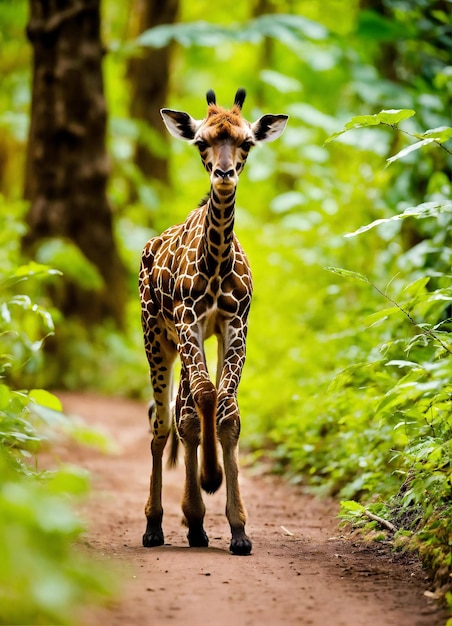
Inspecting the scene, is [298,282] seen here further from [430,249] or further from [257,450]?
[430,249]

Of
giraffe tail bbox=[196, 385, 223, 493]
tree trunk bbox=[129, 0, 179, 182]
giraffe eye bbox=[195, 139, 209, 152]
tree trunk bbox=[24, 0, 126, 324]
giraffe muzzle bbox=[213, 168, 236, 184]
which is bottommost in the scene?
giraffe tail bbox=[196, 385, 223, 493]

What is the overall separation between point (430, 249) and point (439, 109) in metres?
2.66

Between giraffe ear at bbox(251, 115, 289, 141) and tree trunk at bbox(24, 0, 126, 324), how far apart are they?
814cm

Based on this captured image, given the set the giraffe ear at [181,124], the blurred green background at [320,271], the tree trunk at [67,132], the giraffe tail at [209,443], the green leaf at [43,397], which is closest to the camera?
the green leaf at [43,397]

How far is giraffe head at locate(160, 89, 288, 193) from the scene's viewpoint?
660 cm

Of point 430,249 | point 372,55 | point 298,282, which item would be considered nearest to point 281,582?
point 430,249

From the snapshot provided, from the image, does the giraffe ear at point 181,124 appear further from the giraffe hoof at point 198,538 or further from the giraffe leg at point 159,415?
the giraffe hoof at point 198,538

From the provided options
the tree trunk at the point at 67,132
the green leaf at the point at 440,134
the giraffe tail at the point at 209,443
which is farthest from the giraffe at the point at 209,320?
the tree trunk at the point at 67,132

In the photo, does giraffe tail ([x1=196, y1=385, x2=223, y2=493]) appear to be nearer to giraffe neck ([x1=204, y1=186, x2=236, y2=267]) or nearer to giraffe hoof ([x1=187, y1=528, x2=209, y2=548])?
giraffe hoof ([x1=187, y1=528, x2=209, y2=548])

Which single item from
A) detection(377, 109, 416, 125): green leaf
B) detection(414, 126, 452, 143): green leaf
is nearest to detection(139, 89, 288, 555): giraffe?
detection(377, 109, 416, 125): green leaf

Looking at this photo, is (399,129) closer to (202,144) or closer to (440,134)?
(440,134)

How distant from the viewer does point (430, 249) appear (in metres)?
8.80

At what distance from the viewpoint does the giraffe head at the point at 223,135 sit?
260 inches

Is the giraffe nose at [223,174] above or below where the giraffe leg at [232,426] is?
above
